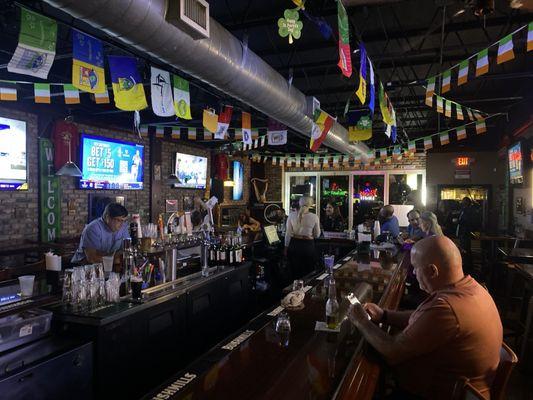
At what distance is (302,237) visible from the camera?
581 cm

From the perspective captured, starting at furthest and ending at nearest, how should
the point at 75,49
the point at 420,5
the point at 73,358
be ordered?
the point at 420,5 < the point at 75,49 < the point at 73,358

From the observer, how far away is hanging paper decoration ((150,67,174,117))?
3.88 meters

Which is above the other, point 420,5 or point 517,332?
point 420,5

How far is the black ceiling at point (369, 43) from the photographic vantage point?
4.39 meters

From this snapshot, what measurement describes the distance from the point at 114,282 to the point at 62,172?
4.24 m

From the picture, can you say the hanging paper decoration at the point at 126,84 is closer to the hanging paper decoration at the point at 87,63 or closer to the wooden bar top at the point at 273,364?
the hanging paper decoration at the point at 87,63

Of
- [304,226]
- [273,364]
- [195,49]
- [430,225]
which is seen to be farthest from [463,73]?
[273,364]

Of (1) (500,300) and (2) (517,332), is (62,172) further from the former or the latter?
(1) (500,300)

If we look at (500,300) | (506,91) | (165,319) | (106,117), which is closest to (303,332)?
(165,319)

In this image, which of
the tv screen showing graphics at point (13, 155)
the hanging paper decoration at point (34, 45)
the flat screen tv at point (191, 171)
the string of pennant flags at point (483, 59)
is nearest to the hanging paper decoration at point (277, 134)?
the flat screen tv at point (191, 171)

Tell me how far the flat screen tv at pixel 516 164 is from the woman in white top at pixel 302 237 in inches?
165

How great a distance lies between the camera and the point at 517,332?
4.00 metres

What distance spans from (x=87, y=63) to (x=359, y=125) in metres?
5.73

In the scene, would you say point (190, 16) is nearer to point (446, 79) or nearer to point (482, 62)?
point (482, 62)
